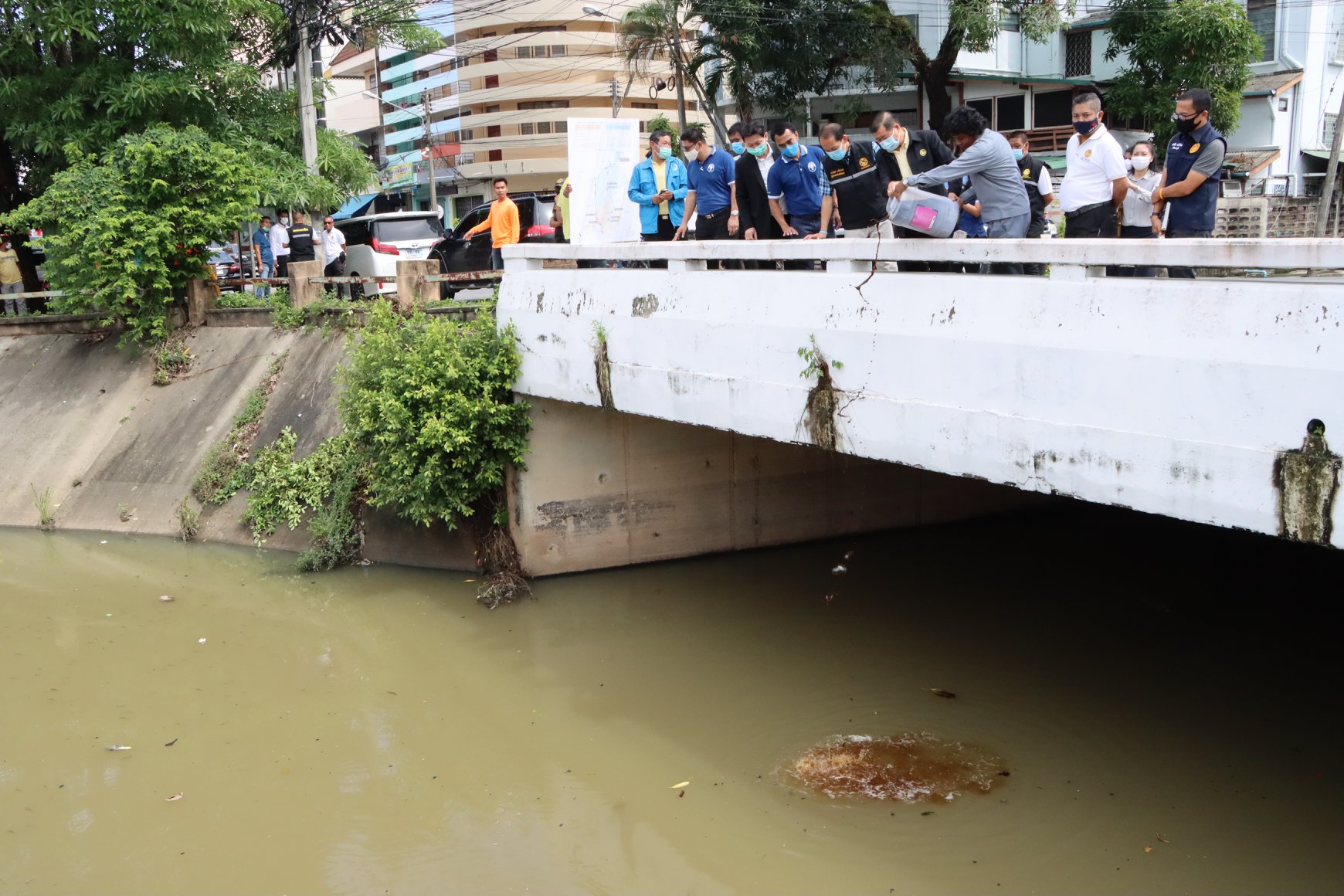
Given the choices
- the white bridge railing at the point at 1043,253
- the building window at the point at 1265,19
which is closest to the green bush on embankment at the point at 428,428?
the white bridge railing at the point at 1043,253

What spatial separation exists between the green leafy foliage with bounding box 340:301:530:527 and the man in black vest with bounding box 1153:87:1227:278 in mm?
5967

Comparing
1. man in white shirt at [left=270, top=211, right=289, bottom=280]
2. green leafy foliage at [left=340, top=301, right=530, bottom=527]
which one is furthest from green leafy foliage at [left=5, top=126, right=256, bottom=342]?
green leafy foliage at [left=340, top=301, right=530, bottom=527]

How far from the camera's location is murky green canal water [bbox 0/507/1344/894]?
6.48m

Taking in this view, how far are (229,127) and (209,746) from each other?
1134cm

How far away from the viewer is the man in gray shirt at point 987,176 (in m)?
6.64

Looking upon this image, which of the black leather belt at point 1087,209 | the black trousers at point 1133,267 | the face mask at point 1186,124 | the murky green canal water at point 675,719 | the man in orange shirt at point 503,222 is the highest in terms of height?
the face mask at point 1186,124

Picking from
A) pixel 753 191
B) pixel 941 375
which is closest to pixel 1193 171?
pixel 941 375

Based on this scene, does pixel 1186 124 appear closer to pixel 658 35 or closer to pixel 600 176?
pixel 600 176

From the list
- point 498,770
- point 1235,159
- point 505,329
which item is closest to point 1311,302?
point 498,770

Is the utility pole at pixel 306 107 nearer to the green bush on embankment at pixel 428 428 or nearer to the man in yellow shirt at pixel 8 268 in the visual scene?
the man in yellow shirt at pixel 8 268

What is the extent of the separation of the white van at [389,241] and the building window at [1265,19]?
21.4m

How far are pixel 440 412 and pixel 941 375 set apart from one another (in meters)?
5.53

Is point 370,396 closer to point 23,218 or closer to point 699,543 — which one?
point 699,543

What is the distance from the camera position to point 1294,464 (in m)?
4.73
